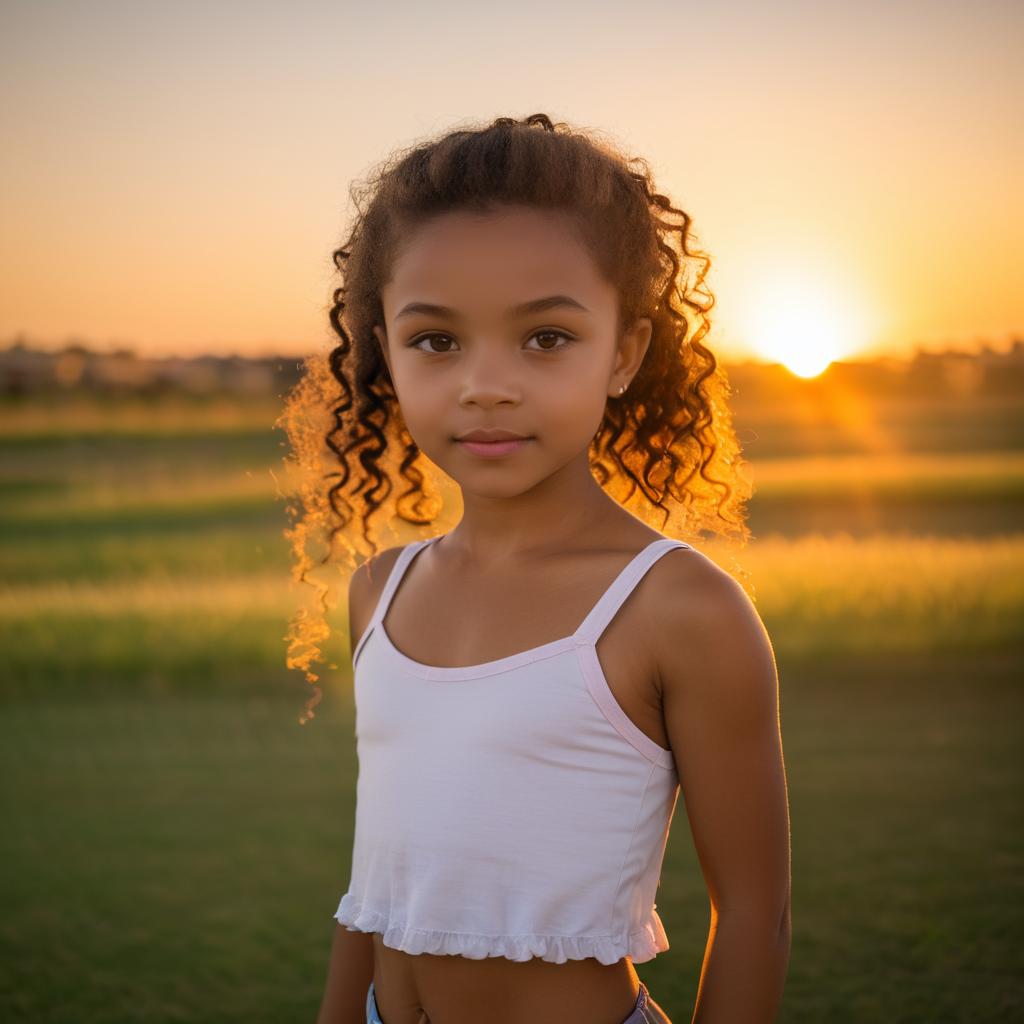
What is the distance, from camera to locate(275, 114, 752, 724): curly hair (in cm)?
182

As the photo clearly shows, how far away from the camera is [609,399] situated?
221 cm

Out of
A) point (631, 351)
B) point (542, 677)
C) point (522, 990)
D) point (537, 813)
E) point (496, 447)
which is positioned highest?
point (631, 351)

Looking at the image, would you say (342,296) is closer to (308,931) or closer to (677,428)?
(677,428)

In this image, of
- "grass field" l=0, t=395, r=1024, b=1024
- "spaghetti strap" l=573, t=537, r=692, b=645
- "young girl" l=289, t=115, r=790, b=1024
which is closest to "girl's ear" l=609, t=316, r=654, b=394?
"young girl" l=289, t=115, r=790, b=1024

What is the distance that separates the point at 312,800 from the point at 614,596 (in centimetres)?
389

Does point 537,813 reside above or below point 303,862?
above

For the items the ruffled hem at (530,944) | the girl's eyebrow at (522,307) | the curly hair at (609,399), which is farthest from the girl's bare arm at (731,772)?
the curly hair at (609,399)

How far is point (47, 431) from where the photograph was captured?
1547 inches

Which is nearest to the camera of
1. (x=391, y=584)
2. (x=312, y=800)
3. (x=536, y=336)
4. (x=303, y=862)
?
(x=536, y=336)

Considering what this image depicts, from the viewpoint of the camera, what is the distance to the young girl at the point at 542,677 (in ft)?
5.39

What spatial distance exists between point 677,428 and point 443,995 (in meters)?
1.06

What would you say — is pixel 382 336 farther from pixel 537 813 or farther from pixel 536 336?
pixel 537 813

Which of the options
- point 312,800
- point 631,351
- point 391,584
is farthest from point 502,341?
point 312,800

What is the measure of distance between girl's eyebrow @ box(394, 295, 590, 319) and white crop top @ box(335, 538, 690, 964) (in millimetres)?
371
